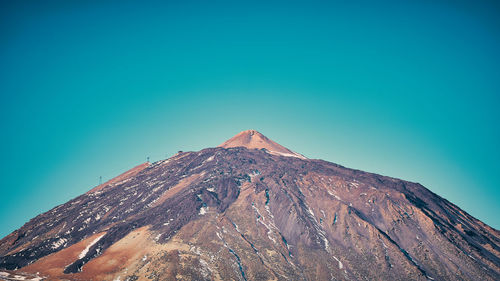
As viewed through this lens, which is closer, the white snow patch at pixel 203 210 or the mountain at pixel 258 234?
the mountain at pixel 258 234

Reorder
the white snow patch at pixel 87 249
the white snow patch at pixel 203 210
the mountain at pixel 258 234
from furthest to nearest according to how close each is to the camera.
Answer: the white snow patch at pixel 203 210 < the white snow patch at pixel 87 249 < the mountain at pixel 258 234

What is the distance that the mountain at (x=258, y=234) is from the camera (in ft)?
391

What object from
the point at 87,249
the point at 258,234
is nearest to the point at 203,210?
the point at 258,234

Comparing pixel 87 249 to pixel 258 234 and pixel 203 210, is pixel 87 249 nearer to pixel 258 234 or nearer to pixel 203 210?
pixel 203 210

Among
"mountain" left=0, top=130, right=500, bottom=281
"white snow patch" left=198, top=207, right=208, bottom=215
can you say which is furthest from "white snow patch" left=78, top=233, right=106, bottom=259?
"white snow patch" left=198, top=207, right=208, bottom=215

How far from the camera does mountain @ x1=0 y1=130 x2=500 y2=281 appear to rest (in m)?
119

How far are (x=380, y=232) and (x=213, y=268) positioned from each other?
78539 mm

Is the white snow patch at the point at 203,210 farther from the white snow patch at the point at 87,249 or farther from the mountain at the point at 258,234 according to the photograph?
the white snow patch at the point at 87,249

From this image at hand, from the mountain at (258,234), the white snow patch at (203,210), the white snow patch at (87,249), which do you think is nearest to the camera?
the mountain at (258,234)

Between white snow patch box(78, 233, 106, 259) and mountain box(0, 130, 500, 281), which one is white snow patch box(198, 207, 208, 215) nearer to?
mountain box(0, 130, 500, 281)

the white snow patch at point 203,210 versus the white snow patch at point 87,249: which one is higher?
the white snow patch at point 203,210

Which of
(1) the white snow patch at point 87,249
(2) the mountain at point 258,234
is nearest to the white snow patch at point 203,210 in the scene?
(2) the mountain at point 258,234

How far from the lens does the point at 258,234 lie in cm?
14300

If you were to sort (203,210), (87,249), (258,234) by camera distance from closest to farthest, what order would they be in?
(87,249) → (258,234) → (203,210)
